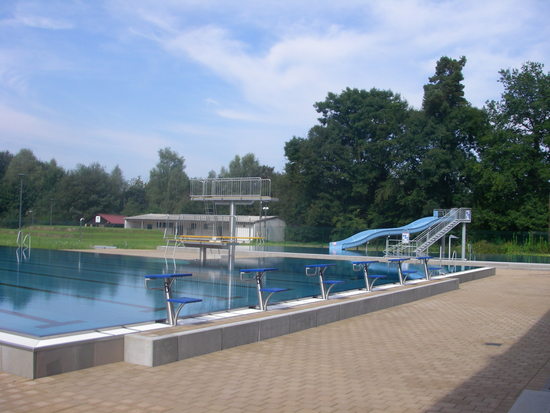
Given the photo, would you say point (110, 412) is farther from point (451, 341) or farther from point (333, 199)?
point (333, 199)

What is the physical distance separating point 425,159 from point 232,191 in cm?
2532

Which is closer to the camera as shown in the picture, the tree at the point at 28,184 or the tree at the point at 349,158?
the tree at the point at 349,158

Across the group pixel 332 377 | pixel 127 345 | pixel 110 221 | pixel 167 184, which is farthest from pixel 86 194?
pixel 332 377

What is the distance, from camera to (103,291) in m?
13.6

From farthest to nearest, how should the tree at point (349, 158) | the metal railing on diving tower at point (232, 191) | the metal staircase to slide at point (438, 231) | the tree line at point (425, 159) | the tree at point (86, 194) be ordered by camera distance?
the tree at point (86, 194)
the tree at point (349, 158)
the tree line at point (425, 159)
the metal staircase to slide at point (438, 231)
the metal railing on diving tower at point (232, 191)

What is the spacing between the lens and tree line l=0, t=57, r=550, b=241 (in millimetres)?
45844

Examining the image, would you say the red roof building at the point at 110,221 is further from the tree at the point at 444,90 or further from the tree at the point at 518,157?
the tree at the point at 518,157

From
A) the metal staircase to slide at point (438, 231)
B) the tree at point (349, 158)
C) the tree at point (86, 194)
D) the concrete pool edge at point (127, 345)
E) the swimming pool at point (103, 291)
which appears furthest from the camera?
the tree at point (86, 194)

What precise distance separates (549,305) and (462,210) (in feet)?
74.2

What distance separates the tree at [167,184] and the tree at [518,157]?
150 ft

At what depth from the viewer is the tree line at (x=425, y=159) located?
150ft

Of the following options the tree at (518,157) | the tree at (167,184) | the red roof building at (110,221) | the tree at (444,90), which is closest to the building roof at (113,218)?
the red roof building at (110,221)

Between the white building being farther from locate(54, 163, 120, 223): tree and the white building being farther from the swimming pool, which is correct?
the swimming pool

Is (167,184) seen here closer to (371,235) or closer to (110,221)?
(110,221)
